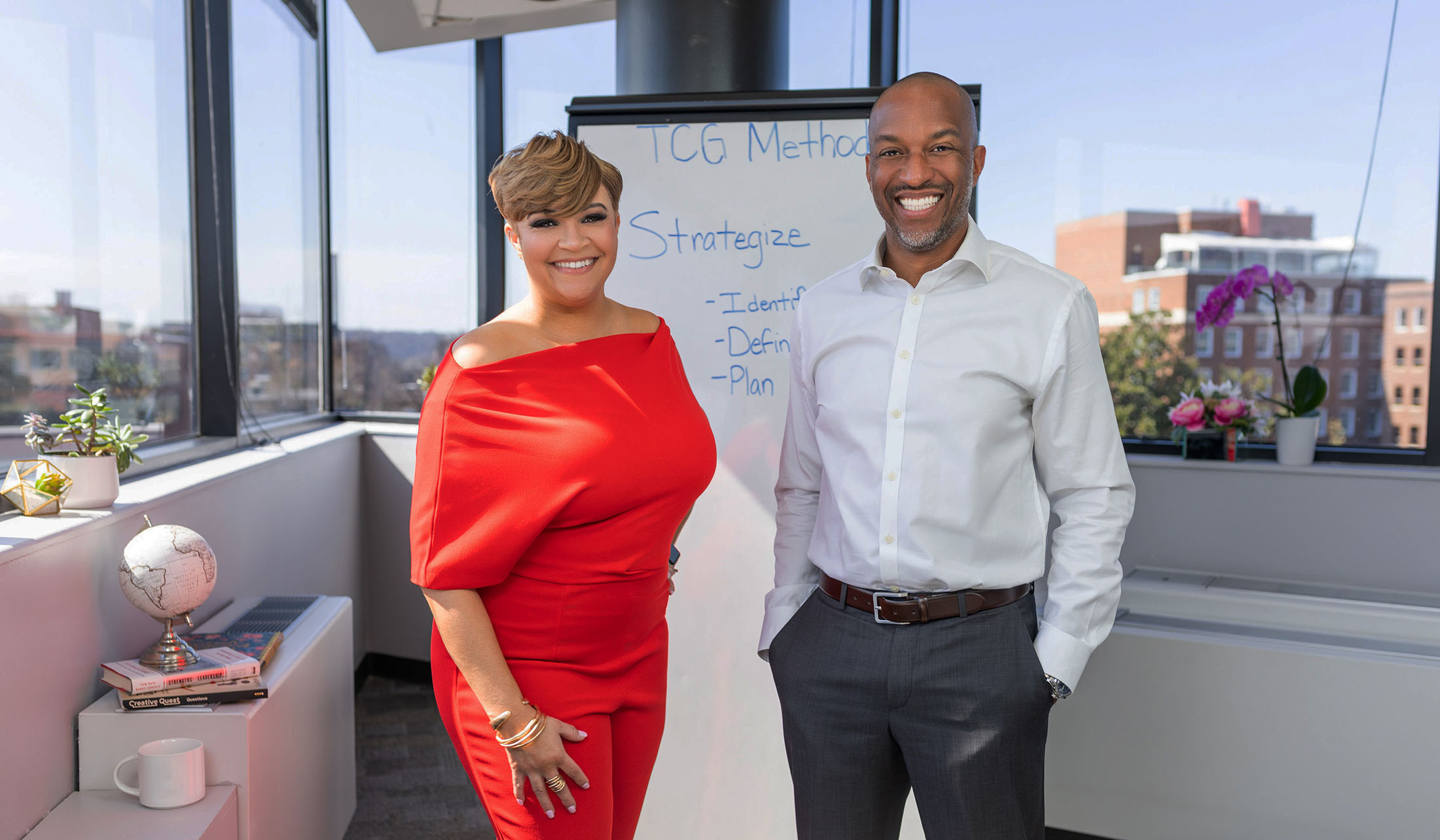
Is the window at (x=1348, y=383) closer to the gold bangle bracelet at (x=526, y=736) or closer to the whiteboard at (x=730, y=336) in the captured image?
the whiteboard at (x=730, y=336)

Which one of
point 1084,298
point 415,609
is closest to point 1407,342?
point 1084,298

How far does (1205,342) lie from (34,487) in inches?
122

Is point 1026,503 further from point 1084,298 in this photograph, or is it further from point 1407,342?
point 1407,342

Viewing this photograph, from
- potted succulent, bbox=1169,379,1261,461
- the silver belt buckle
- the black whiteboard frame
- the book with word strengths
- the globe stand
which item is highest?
the black whiteboard frame

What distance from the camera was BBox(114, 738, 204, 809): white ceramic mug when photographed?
5.49 ft

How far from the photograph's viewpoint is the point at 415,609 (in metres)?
3.93

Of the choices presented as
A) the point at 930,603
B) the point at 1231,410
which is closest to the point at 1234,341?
the point at 1231,410

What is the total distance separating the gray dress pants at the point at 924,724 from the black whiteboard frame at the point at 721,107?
103cm

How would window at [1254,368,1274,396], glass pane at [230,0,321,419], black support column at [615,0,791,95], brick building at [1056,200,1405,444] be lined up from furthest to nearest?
glass pane at [230,0,321,419] → window at [1254,368,1274,396] → brick building at [1056,200,1405,444] → black support column at [615,0,791,95]

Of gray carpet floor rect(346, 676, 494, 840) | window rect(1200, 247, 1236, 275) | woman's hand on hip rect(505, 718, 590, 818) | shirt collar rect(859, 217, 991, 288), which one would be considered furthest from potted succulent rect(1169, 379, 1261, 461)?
gray carpet floor rect(346, 676, 494, 840)

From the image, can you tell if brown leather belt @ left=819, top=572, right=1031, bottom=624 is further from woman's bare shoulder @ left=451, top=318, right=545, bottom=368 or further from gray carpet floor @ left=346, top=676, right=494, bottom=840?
gray carpet floor @ left=346, top=676, right=494, bottom=840

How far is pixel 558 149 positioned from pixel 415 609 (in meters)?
3.03

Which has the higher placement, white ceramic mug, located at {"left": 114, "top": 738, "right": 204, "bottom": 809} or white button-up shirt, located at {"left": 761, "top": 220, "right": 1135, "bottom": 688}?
white button-up shirt, located at {"left": 761, "top": 220, "right": 1135, "bottom": 688}

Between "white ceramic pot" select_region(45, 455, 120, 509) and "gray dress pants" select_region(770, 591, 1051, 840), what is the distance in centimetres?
146
